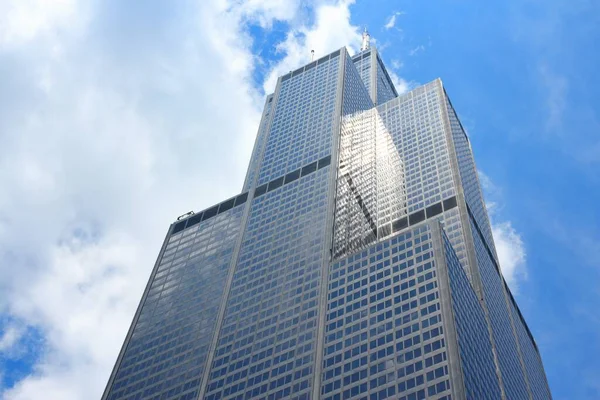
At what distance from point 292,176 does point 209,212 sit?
74.3ft

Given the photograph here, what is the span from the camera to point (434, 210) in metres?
154

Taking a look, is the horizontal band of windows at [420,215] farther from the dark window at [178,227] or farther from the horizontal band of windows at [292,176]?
the dark window at [178,227]

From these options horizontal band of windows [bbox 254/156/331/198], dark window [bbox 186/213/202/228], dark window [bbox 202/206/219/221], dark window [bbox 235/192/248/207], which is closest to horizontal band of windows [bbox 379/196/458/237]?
horizontal band of windows [bbox 254/156/331/198]

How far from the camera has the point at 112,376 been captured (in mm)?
139375

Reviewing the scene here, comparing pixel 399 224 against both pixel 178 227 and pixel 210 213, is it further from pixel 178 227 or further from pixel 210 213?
pixel 178 227

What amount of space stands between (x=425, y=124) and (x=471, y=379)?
329 feet

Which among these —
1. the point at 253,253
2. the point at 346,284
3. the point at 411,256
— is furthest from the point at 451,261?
the point at 253,253

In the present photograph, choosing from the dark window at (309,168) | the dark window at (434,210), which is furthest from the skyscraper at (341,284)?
the dark window at (309,168)

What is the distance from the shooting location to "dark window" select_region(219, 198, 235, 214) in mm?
175625

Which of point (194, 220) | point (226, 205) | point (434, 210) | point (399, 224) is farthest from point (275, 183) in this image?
point (434, 210)

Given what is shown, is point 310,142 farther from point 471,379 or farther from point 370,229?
point 471,379

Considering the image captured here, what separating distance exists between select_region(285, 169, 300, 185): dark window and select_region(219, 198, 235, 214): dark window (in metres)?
14.5

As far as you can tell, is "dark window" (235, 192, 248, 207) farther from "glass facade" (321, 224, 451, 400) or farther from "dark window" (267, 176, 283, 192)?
"glass facade" (321, 224, 451, 400)

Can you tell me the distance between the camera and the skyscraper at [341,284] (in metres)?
108
